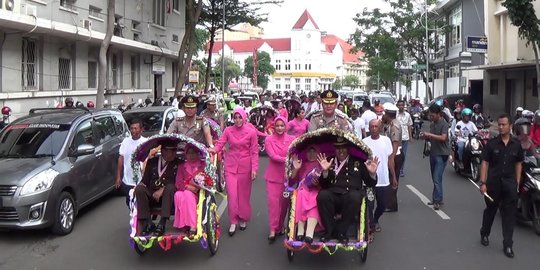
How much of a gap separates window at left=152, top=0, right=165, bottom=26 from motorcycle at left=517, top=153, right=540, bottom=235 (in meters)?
26.0

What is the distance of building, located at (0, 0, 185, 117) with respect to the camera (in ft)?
54.9

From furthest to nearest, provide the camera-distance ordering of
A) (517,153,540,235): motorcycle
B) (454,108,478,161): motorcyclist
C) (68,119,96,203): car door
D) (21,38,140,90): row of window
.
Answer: (21,38,140,90): row of window, (454,108,478,161): motorcyclist, (68,119,96,203): car door, (517,153,540,235): motorcycle

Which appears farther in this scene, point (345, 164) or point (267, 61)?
point (267, 61)

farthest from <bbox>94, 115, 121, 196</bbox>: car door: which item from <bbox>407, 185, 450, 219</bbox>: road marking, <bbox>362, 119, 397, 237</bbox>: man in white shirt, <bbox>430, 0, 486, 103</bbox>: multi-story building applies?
<bbox>430, 0, 486, 103</bbox>: multi-story building

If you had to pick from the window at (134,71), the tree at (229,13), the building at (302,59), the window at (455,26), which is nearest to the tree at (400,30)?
the window at (455,26)

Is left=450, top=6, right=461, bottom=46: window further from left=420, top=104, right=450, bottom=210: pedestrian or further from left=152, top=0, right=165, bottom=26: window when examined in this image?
left=420, top=104, right=450, bottom=210: pedestrian

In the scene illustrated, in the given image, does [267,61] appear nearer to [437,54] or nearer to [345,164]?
[437,54]

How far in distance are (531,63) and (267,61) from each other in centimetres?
9280

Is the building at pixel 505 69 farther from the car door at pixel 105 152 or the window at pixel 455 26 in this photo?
the car door at pixel 105 152

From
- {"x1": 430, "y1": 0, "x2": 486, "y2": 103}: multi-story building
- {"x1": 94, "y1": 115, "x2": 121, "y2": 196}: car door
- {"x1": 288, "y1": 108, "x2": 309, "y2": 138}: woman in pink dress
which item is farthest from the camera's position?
{"x1": 430, "y1": 0, "x2": 486, "y2": 103}: multi-story building

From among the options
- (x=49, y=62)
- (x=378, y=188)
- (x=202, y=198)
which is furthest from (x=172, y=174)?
(x=49, y=62)

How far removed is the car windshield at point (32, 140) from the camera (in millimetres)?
8134

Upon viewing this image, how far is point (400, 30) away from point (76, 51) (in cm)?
2889

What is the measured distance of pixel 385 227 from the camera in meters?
8.05
